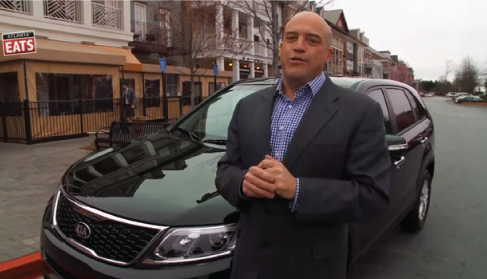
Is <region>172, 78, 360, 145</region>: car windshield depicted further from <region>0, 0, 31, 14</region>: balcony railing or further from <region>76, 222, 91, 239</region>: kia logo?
<region>0, 0, 31, 14</region>: balcony railing

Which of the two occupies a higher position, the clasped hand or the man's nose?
the man's nose

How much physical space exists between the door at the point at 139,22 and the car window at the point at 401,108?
62.6ft

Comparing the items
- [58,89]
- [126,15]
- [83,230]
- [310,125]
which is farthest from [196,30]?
[310,125]

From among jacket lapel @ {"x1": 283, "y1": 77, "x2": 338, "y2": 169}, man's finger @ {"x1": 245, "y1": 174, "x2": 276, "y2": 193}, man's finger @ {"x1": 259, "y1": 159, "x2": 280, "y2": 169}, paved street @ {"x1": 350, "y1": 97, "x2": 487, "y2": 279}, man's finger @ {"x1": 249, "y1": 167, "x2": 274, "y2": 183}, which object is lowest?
paved street @ {"x1": 350, "y1": 97, "x2": 487, "y2": 279}

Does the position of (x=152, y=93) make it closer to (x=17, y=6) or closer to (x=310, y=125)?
(x=17, y=6)

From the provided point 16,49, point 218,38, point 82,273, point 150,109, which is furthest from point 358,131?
point 218,38

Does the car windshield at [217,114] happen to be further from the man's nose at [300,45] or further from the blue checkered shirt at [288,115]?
the man's nose at [300,45]

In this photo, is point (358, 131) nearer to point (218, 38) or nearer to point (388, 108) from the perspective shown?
point (388, 108)

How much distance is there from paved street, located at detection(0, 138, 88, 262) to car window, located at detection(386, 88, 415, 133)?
388 centimetres

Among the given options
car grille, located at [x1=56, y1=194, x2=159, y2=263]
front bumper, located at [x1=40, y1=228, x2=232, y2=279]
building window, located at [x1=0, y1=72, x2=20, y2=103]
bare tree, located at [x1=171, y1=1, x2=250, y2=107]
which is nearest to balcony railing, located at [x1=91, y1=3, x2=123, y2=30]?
bare tree, located at [x1=171, y1=1, x2=250, y2=107]

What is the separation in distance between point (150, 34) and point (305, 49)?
69.8ft

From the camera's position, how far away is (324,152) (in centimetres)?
152

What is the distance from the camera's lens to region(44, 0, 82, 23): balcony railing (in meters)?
14.8

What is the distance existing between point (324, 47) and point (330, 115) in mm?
317
